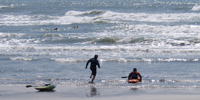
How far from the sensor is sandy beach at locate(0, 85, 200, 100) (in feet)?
39.0

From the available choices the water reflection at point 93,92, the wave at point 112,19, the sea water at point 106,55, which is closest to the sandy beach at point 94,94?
the water reflection at point 93,92

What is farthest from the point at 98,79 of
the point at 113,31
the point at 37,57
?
the point at 113,31

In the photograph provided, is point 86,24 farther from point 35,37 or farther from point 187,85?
point 187,85

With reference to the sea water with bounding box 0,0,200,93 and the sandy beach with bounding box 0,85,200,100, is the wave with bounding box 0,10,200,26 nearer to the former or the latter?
the sea water with bounding box 0,0,200,93

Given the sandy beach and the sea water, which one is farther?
the sea water

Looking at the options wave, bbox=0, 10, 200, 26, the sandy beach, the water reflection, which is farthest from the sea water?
wave, bbox=0, 10, 200, 26

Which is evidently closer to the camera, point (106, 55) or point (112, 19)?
point (106, 55)

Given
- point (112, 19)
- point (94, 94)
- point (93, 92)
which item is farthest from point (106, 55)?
point (112, 19)

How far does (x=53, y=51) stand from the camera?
893 inches

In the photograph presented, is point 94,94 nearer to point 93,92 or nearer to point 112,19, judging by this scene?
point 93,92

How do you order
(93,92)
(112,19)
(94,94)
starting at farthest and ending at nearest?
1. (112,19)
2. (93,92)
3. (94,94)

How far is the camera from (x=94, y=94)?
40.9 feet

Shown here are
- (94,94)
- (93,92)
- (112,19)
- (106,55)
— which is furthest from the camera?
(112,19)

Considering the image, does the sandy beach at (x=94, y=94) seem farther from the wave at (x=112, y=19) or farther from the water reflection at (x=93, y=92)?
the wave at (x=112, y=19)
